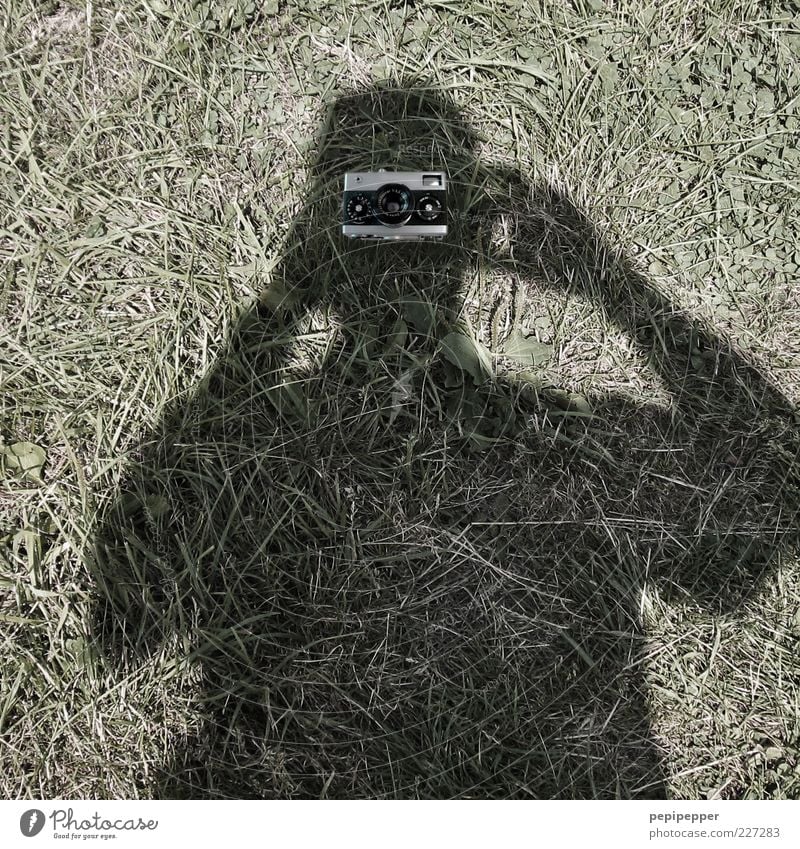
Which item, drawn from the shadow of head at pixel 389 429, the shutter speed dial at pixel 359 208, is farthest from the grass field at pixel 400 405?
the shutter speed dial at pixel 359 208

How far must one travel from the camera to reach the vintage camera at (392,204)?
6.86 feet

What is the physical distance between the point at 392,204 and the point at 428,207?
0.41 feet

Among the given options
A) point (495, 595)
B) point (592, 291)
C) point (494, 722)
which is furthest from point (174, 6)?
point (494, 722)

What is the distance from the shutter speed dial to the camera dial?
17cm

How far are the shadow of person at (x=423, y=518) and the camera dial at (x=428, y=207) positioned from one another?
0.11 m

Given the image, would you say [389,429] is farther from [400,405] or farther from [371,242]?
[371,242]

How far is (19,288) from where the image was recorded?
2.20 meters

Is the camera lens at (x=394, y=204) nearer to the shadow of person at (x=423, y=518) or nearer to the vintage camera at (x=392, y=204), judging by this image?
the vintage camera at (x=392, y=204)

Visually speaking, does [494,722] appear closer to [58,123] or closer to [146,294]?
[146,294]

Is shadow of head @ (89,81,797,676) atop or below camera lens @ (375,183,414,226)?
below

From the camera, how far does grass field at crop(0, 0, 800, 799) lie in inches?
82.0

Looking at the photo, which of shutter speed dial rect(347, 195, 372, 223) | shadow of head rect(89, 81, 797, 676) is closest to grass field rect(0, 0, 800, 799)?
shadow of head rect(89, 81, 797, 676)

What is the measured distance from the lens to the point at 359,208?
2.09 m

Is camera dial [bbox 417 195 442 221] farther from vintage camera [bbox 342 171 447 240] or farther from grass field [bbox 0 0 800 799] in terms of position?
grass field [bbox 0 0 800 799]
